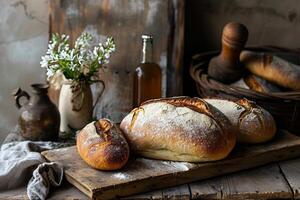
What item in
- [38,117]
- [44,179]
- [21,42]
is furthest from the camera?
[21,42]

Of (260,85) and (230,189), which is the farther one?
(260,85)

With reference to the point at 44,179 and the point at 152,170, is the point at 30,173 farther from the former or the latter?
the point at 152,170

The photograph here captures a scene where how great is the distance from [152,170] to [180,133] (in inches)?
3.6

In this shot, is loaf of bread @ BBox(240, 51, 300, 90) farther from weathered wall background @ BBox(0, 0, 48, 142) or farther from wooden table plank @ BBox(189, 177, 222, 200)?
weathered wall background @ BBox(0, 0, 48, 142)

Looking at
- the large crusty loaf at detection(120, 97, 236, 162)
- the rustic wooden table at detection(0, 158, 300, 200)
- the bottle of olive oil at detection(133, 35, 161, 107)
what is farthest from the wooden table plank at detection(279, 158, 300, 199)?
the bottle of olive oil at detection(133, 35, 161, 107)

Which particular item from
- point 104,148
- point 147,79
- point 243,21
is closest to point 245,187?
point 104,148

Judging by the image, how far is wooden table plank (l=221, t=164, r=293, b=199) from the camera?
1.09 m

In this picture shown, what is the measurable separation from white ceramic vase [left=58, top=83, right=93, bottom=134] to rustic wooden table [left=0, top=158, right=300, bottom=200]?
1.19ft

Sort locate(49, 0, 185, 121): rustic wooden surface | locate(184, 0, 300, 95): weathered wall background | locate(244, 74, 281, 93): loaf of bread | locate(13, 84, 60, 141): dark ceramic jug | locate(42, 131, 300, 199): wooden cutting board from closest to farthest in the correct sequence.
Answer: locate(42, 131, 300, 199): wooden cutting board < locate(13, 84, 60, 141): dark ceramic jug < locate(244, 74, 281, 93): loaf of bread < locate(49, 0, 185, 121): rustic wooden surface < locate(184, 0, 300, 95): weathered wall background

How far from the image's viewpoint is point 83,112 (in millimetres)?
1449

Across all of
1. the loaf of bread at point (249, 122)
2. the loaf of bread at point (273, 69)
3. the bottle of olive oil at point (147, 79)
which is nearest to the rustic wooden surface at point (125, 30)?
the bottle of olive oil at point (147, 79)

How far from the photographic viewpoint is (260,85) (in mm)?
1480

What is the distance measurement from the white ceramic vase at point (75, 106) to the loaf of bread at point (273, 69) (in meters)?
0.43

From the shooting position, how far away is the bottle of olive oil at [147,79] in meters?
1.50
